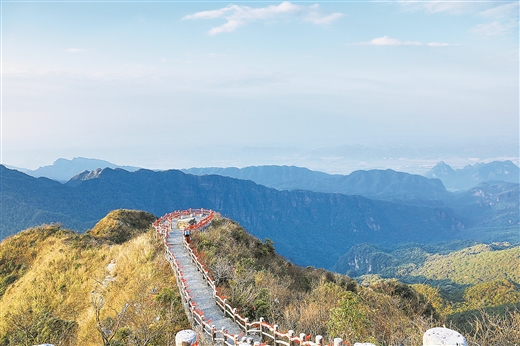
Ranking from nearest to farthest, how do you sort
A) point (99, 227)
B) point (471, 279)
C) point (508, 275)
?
1. point (99, 227)
2. point (508, 275)
3. point (471, 279)

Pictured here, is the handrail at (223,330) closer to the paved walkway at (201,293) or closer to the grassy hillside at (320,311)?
the paved walkway at (201,293)

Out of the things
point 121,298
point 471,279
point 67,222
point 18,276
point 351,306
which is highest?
point 351,306

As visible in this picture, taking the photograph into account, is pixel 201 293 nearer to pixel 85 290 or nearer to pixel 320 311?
pixel 320 311

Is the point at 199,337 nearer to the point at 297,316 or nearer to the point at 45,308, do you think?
the point at 297,316

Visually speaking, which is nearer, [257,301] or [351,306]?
[351,306]

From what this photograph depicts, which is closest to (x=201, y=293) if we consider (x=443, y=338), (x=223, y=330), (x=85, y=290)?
(x=223, y=330)

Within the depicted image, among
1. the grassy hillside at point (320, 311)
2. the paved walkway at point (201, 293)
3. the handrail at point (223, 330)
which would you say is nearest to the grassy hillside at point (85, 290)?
the handrail at point (223, 330)

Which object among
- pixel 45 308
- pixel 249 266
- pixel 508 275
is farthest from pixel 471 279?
pixel 45 308
